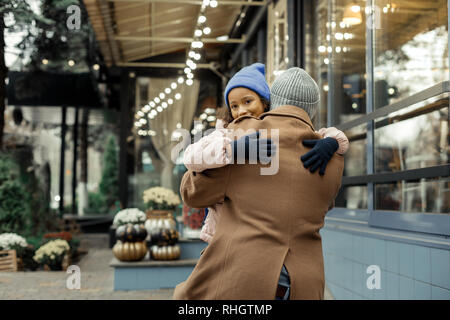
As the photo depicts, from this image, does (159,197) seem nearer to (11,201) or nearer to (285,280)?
(11,201)

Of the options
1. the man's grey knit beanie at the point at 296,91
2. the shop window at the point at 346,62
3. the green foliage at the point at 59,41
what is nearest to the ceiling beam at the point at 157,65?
the green foliage at the point at 59,41

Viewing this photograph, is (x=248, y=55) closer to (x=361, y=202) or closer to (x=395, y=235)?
(x=361, y=202)

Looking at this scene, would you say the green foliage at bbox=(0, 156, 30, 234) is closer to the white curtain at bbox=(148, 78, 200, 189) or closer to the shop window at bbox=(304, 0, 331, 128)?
the white curtain at bbox=(148, 78, 200, 189)

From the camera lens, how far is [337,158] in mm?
1574

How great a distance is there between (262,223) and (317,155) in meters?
0.26

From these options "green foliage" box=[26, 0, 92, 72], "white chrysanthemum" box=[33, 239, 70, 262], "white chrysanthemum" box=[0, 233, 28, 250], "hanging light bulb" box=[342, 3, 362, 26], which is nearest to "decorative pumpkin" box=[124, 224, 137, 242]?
"white chrysanthemum" box=[33, 239, 70, 262]

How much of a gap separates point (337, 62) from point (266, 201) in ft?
14.5

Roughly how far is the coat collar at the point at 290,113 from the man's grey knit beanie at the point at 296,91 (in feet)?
0.14

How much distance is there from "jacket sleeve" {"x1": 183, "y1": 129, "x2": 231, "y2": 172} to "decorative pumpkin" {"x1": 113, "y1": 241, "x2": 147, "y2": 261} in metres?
4.36

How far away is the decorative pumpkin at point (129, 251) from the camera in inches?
220

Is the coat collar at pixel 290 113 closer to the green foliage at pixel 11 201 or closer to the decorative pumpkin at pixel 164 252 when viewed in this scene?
the decorative pumpkin at pixel 164 252

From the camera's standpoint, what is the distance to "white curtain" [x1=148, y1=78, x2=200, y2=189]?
11961 millimetres

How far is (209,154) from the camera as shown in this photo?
141cm

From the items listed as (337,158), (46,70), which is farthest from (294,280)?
(46,70)
